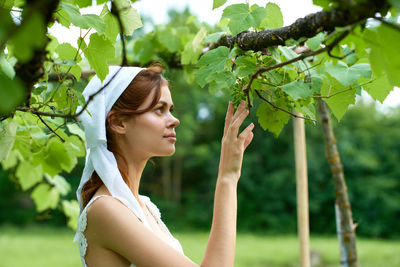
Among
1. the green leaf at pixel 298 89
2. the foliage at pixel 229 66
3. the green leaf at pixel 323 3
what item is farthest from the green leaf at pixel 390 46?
the green leaf at pixel 298 89

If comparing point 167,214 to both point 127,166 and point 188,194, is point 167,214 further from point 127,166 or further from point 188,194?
point 127,166

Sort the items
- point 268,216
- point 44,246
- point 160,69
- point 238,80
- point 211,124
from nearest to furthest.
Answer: point 238,80, point 160,69, point 44,246, point 268,216, point 211,124

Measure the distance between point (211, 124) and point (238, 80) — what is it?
19581mm

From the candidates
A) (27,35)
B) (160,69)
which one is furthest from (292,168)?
(27,35)

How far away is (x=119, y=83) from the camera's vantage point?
1502 mm

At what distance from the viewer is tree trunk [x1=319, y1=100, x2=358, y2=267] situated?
6.48 feet

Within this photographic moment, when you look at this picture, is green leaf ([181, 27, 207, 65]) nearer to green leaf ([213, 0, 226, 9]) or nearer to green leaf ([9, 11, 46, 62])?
green leaf ([213, 0, 226, 9])

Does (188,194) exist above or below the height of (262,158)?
below

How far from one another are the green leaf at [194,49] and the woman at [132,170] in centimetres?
26

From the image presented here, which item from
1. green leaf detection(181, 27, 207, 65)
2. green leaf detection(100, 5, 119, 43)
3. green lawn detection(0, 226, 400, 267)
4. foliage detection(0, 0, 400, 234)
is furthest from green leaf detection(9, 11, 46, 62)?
green lawn detection(0, 226, 400, 267)

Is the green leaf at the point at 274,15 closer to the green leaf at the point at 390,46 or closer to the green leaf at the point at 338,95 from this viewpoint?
the green leaf at the point at 338,95

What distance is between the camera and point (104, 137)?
146 cm

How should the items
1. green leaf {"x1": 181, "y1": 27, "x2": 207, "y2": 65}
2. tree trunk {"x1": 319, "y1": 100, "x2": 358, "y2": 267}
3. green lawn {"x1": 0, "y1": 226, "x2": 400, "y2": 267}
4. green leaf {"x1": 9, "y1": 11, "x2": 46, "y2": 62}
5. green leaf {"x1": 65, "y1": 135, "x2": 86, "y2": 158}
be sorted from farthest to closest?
green lawn {"x1": 0, "y1": 226, "x2": 400, "y2": 267}, tree trunk {"x1": 319, "y1": 100, "x2": 358, "y2": 267}, green leaf {"x1": 181, "y1": 27, "x2": 207, "y2": 65}, green leaf {"x1": 65, "y1": 135, "x2": 86, "y2": 158}, green leaf {"x1": 9, "y1": 11, "x2": 46, "y2": 62}

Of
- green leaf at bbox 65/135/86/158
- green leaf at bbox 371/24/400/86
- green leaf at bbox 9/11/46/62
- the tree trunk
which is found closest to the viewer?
green leaf at bbox 9/11/46/62
